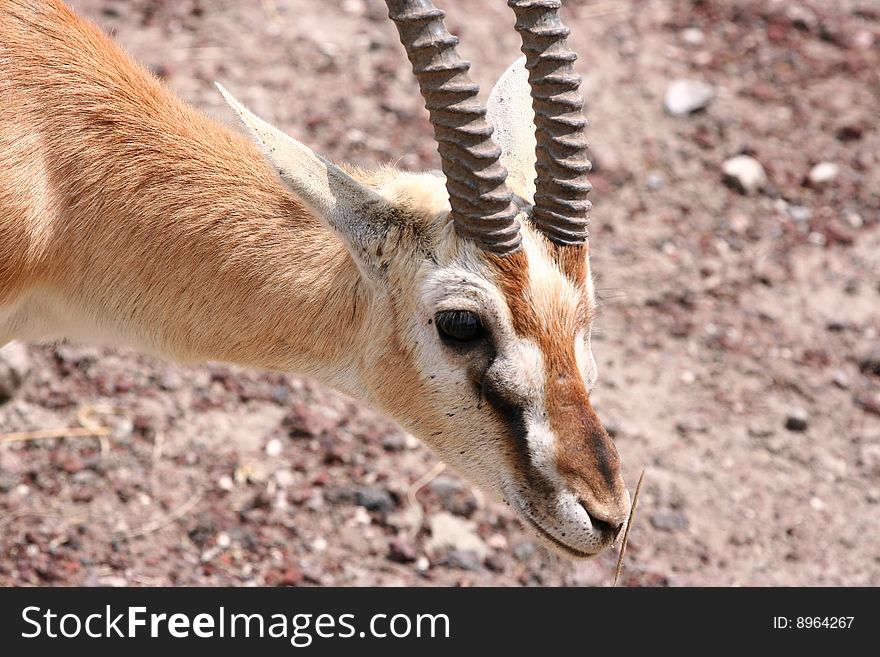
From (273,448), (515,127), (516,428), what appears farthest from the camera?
(273,448)

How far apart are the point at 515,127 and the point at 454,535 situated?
250 centimetres

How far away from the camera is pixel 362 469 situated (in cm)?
677

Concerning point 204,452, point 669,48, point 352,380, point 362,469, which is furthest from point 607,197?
point 352,380

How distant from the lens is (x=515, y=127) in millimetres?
5102

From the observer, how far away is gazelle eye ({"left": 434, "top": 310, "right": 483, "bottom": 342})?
445 cm

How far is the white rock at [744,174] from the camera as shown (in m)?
8.80

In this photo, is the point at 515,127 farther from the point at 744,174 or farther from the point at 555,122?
the point at 744,174

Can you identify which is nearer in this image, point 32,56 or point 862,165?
point 32,56

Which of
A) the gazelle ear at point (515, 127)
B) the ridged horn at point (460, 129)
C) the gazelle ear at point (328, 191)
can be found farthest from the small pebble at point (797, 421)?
the gazelle ear at point (328, 191)

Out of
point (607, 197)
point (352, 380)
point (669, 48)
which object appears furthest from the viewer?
point (669, 48)

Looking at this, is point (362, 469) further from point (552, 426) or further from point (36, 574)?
point (552, 426)

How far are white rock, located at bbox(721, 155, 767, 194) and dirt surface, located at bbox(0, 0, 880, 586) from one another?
0.08 m

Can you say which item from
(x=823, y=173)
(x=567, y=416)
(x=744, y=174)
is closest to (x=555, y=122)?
(x=567, y=416)

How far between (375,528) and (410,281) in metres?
2.33
